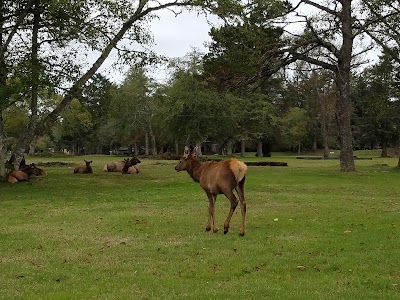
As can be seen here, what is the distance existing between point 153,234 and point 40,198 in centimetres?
962

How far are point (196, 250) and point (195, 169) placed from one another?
9.50 feet

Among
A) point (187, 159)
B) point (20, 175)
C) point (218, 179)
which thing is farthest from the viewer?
point (20, 175)

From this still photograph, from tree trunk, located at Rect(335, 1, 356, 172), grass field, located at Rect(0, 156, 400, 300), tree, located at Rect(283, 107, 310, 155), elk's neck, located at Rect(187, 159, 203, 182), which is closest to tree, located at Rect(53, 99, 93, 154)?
tree, located at Rect(283, 107, 310, 155)

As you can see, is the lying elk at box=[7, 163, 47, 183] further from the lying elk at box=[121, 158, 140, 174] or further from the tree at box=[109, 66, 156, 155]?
the tree at box=[109, 66, 156, 155]

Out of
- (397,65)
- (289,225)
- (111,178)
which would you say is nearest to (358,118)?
(397,65)

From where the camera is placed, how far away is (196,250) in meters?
9.02

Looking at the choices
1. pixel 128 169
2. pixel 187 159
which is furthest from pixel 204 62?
pixel 187 159

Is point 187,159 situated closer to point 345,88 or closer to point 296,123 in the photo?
point 345,88

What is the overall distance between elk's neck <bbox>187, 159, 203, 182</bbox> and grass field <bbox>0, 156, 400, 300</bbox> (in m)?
1.12

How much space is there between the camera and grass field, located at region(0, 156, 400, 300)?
6652mm

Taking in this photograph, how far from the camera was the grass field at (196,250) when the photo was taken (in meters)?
6.65

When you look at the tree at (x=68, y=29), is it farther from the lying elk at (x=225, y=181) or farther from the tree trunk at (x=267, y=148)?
the tree trunk at (x=267, y=148)

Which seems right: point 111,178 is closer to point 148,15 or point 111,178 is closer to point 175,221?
point 148,15

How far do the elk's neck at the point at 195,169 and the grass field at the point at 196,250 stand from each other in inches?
44.2
